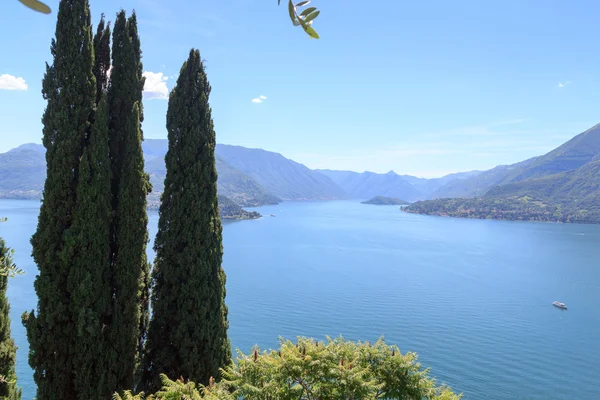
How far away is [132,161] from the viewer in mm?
9430

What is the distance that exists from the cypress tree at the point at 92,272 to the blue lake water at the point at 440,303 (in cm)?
1316

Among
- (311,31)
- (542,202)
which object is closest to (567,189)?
(542,202)

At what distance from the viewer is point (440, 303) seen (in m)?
34.0

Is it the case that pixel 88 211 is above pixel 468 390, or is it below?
above

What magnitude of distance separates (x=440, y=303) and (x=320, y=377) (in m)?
30.8

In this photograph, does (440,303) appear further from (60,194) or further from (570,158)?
(570,158)

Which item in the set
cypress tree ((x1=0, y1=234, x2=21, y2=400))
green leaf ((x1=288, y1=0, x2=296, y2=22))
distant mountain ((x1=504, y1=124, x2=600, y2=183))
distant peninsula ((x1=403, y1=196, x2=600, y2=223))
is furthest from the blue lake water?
distant mountain ((x1=504, y1=124, x2=600, y2=183))

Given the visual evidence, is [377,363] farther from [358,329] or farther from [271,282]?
[271,282]

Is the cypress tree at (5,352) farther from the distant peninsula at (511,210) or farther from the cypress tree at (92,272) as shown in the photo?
the distant peninsula at (511,210)

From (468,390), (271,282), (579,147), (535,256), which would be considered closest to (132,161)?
(468,390)

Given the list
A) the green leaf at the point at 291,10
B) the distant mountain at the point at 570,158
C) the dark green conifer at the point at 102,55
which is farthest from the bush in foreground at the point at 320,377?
the distant mountain at the point at 570,158

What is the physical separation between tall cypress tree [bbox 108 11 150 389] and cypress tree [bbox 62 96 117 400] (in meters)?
0.30

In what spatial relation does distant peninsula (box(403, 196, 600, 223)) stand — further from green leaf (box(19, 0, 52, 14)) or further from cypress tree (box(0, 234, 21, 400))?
green leaf (box(19, 0, 52, 14))

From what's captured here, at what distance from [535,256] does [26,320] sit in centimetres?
6329
